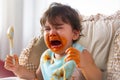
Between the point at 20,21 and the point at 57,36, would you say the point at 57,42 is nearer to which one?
the point at 57,36

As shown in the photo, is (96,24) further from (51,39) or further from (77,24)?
(51,39)

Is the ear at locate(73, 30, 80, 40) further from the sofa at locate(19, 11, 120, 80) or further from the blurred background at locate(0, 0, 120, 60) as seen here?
the blurred background at locate(0, 0, 120, 60)

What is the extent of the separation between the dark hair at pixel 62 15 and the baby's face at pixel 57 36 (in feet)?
0.06

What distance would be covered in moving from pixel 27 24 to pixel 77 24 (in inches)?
43.9

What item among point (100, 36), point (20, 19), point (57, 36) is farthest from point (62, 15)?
point (20, 19)

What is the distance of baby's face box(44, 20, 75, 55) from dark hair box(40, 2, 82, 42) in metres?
0.02

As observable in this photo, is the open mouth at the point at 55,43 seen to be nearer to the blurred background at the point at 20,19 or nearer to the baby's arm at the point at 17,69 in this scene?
the baby's arm at the point at 17,69

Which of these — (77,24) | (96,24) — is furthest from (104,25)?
(77,24)

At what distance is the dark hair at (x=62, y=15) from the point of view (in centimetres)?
96

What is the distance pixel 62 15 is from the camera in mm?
960

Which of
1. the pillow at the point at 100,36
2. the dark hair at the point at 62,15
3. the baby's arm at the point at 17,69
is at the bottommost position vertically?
the baby's arm at the point at 17,69

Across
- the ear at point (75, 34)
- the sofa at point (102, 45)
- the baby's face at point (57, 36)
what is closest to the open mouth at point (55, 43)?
the baby's face at point (57, 36)

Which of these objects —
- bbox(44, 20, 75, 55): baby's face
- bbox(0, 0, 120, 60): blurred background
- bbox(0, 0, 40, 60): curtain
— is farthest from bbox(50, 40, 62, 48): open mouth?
bbox(0, 0, 40, 60): curtain

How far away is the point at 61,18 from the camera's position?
0.95 metres
